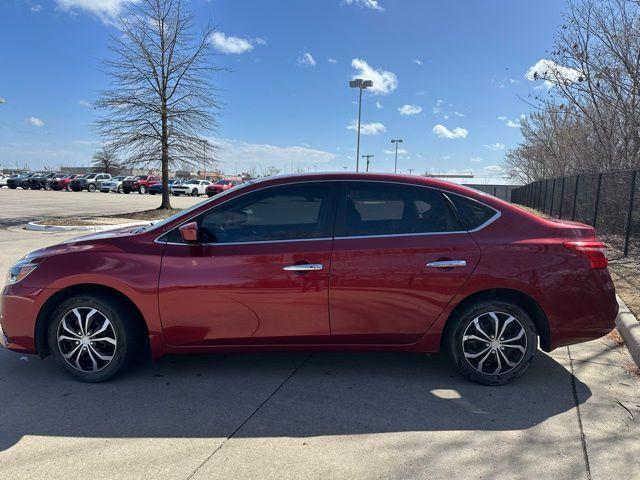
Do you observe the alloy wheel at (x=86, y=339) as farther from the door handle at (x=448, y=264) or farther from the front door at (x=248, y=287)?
the door handle at (x=448, y=264)

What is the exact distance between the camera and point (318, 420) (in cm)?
333

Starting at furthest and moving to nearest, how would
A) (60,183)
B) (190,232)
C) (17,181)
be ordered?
(17,181)
(60,183)
(190,232)

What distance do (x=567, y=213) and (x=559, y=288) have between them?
592 inches

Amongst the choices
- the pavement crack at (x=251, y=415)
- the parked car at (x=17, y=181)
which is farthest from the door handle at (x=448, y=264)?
→ the parked car at (x=17, y=181)

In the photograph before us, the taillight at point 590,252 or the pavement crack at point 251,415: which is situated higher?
the taillight at point 590,252

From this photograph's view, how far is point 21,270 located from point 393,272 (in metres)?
2.99

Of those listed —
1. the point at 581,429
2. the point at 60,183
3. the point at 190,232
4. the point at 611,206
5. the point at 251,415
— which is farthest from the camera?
the point at 60,183

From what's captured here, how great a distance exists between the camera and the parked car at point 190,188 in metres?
46.2

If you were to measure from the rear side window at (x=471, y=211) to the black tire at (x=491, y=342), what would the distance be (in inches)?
25.0

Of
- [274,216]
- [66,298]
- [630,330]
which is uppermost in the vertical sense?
[274,216]

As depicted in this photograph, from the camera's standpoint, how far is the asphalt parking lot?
2805 millimetres

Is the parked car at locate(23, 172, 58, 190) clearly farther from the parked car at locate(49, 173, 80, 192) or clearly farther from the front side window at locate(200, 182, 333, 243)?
the front side window at locate(200, 182, 333, 243)

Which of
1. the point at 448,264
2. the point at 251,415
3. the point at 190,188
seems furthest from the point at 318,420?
the point at 190,188

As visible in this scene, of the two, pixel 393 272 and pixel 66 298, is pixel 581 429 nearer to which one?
pixel 393 272
